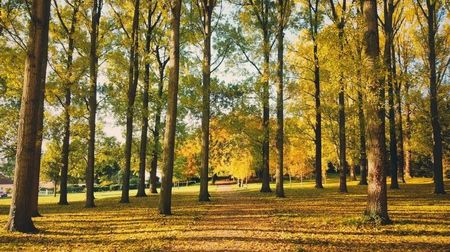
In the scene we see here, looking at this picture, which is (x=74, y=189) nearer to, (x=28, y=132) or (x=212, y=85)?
(x=212, y=85)

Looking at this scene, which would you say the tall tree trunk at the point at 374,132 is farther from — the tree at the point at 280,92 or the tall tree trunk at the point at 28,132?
the tree at the point at 280,92

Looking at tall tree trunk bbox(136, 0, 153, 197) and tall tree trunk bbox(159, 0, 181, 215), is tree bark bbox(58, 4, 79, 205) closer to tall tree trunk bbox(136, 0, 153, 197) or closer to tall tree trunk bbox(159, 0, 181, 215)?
tall tree trunk bbox(136, 0, 153, 197)

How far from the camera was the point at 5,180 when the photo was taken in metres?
109

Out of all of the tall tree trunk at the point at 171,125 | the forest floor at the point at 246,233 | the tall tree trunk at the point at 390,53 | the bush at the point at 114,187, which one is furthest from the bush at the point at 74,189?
the forest floor at the point at 246,233

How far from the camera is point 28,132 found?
10547 mm

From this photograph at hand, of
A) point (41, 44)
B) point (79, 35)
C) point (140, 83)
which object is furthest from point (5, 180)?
point (41, 44)

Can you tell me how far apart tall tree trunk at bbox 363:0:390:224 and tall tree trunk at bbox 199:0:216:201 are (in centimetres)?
1113

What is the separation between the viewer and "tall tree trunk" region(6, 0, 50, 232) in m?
10.4

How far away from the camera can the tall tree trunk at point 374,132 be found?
1105 centimetres

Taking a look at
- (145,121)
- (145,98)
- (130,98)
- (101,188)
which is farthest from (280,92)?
(101,188)

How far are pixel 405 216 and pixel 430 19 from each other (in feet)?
47.1

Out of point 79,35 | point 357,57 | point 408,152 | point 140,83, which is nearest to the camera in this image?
point 357,57

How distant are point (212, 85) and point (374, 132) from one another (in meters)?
18.0

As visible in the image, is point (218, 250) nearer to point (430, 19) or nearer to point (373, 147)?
point (373, 147)
